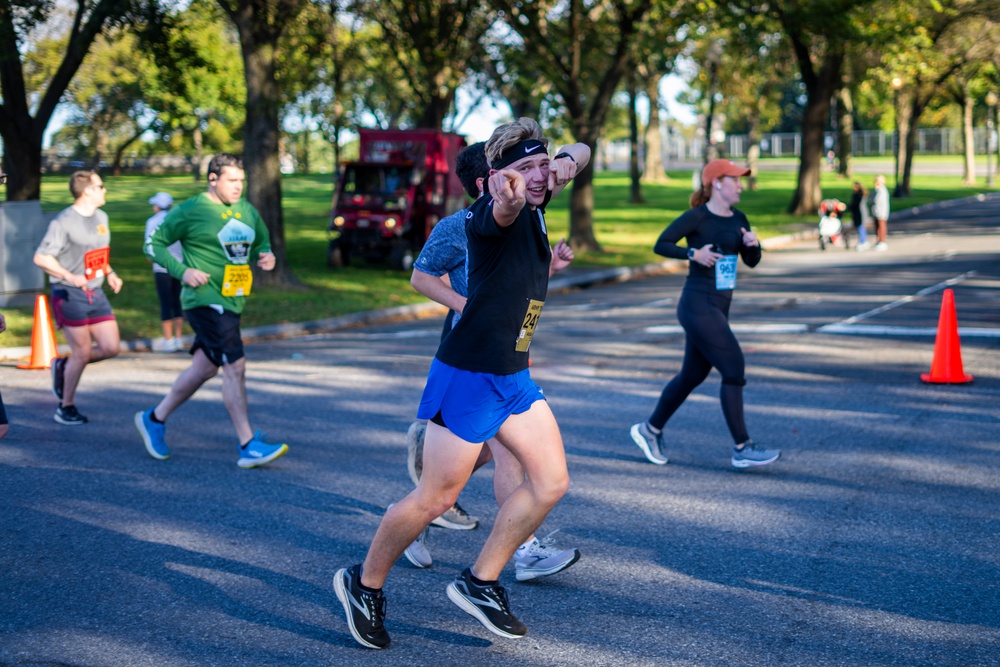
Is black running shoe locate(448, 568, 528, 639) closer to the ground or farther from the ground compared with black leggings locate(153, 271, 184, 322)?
closer to the ground

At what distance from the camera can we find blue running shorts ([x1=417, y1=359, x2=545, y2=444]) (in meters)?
4.19

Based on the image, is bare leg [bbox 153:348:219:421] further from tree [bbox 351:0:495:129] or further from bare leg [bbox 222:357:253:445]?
tree [bbox 351:0:495:129]

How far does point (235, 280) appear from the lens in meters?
7.32

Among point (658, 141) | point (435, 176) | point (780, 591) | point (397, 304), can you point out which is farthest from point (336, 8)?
point (658, 141)

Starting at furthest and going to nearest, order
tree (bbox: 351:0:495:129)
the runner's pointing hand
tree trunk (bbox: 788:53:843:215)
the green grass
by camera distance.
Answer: tree trunk (bbox: 788:53:843:215)
tree (bbox: 351:0:495:129)
the green grass
the runner's pointing hand

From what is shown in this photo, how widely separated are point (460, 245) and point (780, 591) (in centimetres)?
211

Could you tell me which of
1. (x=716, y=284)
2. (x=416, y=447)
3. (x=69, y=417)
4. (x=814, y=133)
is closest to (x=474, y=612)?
(x=416, y=447)

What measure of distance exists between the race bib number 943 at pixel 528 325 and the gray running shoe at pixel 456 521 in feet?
6.45

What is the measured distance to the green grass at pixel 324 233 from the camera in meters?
16.6

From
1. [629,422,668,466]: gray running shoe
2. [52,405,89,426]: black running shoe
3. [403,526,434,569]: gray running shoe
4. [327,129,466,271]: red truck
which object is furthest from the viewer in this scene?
[327,129,466,271]: red truck

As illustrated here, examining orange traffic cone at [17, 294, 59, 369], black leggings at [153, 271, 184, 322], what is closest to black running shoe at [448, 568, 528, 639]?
orange traffic cone at [17, 294, 59, 369]

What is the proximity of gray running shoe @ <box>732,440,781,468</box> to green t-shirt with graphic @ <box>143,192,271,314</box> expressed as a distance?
3.34 m

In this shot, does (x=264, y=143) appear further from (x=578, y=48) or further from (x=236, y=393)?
(x=236, y=393)

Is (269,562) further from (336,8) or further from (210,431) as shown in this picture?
(336,8)
